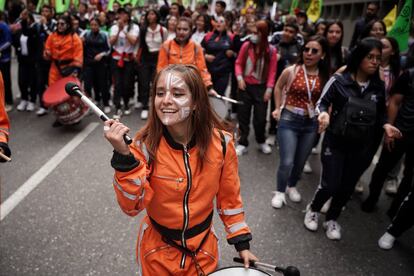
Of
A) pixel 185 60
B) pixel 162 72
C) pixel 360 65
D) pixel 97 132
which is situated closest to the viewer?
pixel 162 72

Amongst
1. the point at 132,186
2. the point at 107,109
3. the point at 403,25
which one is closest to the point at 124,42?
the point at 107,109

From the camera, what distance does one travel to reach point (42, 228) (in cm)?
334

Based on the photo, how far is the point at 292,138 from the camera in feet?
12.2

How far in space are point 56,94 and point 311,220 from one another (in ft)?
14.2

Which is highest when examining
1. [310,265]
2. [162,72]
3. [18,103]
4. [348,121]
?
[162,72]

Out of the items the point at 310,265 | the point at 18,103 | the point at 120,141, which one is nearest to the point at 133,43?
the point at 18,103

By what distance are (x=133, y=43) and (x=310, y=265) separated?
5.10m

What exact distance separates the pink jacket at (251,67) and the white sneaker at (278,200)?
173cm

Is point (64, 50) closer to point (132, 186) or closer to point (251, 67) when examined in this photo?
point (251, 67)

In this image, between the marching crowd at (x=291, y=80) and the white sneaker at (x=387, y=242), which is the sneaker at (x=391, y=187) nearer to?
the marching crowd at (x=291, y=80)

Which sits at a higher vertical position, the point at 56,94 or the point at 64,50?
the point at 64,50

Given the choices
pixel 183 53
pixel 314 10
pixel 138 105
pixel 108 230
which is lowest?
pixel 138 105

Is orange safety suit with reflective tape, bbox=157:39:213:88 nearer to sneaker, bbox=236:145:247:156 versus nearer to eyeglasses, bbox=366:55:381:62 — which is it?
sneaker, bbox=236:145:247:156

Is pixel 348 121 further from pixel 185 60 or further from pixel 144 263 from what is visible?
pixel 185 60
